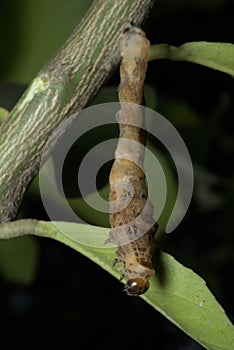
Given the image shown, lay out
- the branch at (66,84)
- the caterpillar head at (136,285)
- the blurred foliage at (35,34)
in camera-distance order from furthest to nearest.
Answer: the blurred foliage at (35,34) → the branch at (66,84) → the caterpillar head at (136,285)

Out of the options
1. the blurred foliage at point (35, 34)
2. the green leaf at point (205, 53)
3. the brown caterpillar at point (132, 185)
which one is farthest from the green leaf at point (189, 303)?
the blurred foliage at point (35, 34)

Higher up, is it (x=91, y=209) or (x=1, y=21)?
(x=1, y=21)

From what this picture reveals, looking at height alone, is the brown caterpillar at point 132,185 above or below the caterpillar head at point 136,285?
above

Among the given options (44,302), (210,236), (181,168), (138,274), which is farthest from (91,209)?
(44,302)

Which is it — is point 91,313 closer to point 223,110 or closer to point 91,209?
point 223,110

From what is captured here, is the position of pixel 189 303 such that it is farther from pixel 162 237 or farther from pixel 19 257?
pixel 19 257

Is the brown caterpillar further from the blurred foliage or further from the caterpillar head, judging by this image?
the blurred foliage

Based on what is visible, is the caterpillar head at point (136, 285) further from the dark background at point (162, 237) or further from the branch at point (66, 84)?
the dark background at point (162, 237)
